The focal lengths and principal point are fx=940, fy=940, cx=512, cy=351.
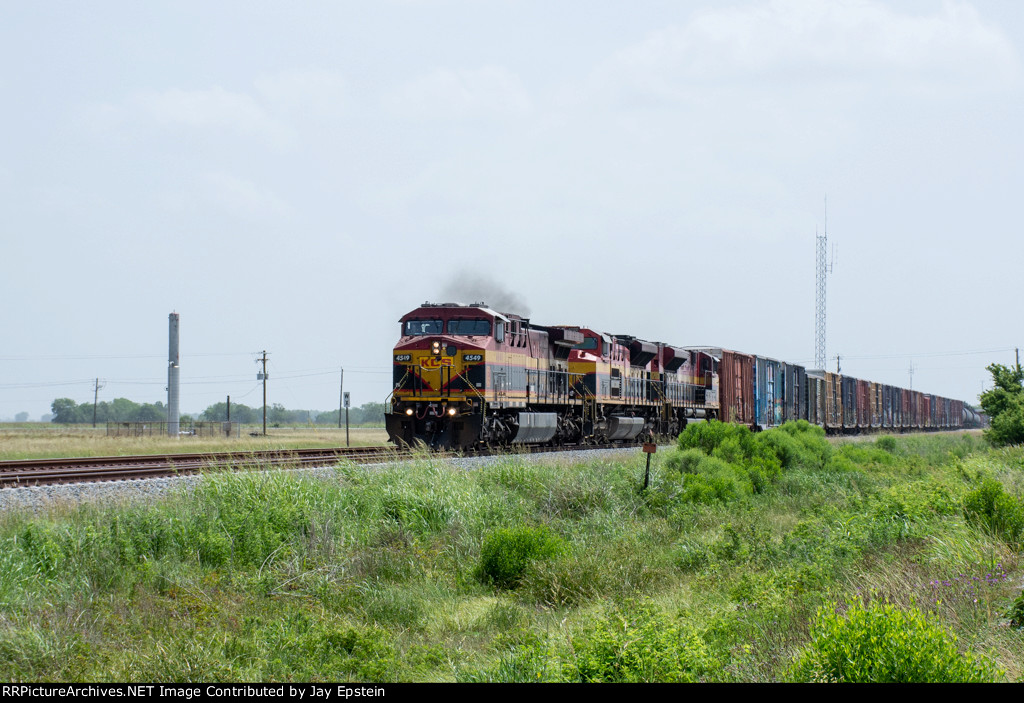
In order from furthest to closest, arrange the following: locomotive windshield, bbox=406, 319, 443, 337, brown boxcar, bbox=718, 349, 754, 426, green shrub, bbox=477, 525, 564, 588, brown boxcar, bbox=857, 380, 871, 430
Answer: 1. brown boxcar, bbox=857, 380, 871, 430
2. brown boxcar, bbox=718, 349, 754, 426
3. locomotive windshield, bbox=406, 319, 443, 337
4. green shrub, bbox=477, 525, 564, 588

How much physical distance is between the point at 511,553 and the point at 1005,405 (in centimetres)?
2764

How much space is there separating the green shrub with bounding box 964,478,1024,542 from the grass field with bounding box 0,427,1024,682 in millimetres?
35

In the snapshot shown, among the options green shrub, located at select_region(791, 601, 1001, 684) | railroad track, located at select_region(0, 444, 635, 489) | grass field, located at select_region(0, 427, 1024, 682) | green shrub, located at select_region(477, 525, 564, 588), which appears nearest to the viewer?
green shrub, located at select_region(791, 601, 1001, 684)

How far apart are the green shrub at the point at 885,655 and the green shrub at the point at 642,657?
872mm

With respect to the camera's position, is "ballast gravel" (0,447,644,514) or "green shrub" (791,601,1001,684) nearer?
"green shrub" (791,601,1001,684)

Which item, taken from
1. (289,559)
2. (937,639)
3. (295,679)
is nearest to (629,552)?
(289,559)

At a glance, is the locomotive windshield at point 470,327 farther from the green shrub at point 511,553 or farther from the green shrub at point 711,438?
the green shrub at point 511,553

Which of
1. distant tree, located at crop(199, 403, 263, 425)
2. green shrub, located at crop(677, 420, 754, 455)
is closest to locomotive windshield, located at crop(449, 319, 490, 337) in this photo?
green shrub, located at crop(677, 420, 754, 455)

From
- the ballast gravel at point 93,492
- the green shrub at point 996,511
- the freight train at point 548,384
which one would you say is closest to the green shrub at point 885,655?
the green shrub at point 996,511

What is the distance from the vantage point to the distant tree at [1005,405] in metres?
30.0

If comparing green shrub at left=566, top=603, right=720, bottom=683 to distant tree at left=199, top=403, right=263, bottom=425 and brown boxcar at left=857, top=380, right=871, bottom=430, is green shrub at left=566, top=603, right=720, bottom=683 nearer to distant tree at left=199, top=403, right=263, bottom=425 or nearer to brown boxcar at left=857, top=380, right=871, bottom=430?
brown boxcar at left=857, top=380, right=871, bottom=430

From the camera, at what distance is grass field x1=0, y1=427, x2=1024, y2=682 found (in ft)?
19.7

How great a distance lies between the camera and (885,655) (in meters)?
4.70

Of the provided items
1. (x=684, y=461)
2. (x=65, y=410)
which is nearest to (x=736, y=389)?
(x=684, y=461)
